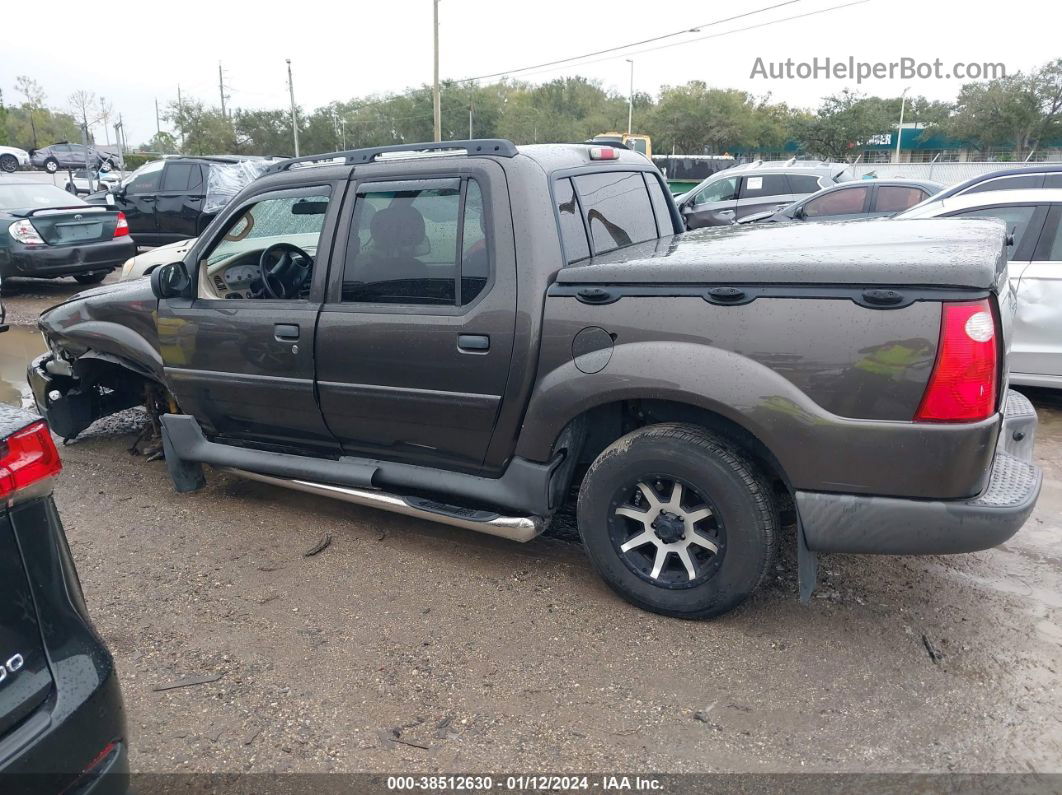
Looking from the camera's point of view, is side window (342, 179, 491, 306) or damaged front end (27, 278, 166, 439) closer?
side window (342, 179, 491, 306)

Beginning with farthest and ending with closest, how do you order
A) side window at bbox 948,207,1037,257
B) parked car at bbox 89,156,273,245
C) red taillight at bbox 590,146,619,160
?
1. parked car at bbox 89,156,273,245
2. side window at bbox 948,207,1037,257
3. red taillight at bbox 590,146,619,160

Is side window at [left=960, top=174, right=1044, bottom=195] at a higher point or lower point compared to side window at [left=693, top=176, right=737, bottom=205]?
higher

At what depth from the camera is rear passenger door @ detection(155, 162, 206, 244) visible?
12.7 m

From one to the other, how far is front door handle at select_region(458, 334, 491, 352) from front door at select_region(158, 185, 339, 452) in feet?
2.74

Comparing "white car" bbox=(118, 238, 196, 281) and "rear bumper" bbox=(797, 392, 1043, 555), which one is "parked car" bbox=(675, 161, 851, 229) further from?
"rear bumper" bbox=(797, 392, 1043, 555)

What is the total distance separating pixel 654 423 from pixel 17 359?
7.35 meters

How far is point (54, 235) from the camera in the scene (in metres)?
10.5

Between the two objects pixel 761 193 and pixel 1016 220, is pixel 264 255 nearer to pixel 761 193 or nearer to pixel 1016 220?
pixel 1016 220

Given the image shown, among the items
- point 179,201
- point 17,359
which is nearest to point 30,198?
point 179,201

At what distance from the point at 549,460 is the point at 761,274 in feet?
3.89

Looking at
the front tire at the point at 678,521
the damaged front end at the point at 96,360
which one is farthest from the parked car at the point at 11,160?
the front tire at the point at 678,521

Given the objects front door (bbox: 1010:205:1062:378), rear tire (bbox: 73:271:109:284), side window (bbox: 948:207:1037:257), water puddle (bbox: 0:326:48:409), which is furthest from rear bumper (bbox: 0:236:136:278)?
front door (bbox: 1010:205:1062:378)

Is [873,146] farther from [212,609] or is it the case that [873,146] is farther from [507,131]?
[212,609]

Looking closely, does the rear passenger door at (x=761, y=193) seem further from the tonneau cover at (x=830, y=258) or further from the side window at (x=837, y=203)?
the tonneau cover at (x=830, y=258)
